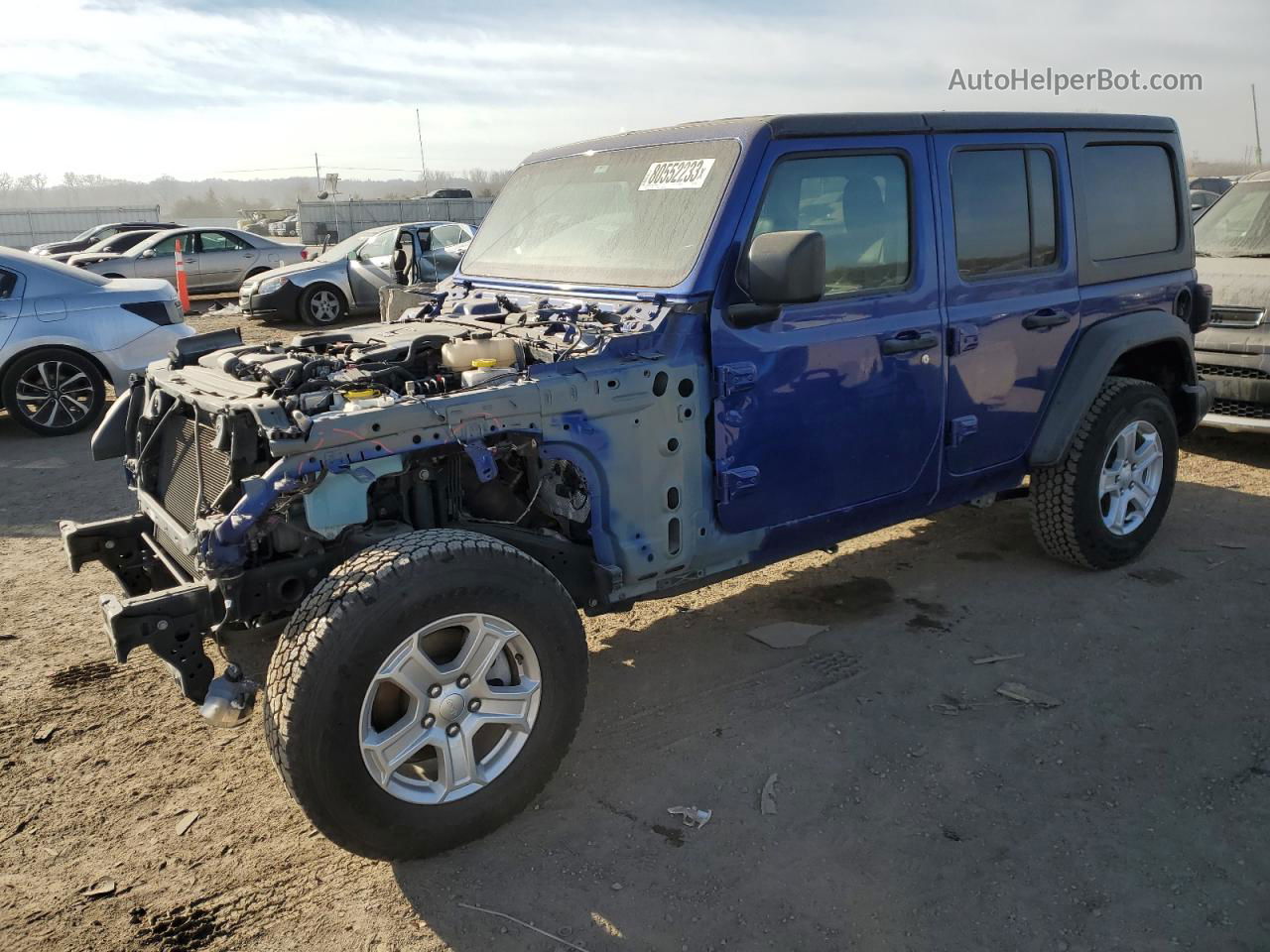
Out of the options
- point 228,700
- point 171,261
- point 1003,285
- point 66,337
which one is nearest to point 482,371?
point 228,700

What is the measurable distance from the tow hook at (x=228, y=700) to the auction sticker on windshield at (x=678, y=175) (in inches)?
91.5

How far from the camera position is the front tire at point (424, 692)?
270 cm

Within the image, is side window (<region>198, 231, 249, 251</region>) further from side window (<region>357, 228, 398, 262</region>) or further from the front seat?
the front seat

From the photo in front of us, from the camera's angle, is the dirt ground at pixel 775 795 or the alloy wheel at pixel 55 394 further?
the alloy wheel at pixel 55 394

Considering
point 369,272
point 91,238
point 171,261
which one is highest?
point 91,238

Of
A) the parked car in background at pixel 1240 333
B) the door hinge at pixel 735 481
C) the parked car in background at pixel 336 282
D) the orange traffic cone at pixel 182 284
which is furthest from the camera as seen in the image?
the orange traffic cone at pixel 182 284

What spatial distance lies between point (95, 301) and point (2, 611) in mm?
4612

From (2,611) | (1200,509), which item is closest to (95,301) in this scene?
(2,611)

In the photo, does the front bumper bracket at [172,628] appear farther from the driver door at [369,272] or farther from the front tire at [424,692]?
the driver door at [369,272]

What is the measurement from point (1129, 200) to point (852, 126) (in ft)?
6.28

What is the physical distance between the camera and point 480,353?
341 cm

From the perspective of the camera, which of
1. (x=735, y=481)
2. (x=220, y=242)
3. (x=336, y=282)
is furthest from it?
(x=220, y=242)

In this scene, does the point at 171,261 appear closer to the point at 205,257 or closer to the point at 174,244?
the point at 174,244

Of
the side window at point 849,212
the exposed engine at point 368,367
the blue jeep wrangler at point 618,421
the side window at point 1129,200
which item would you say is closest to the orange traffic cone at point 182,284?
the blue jeep wrangler at point 618,421
